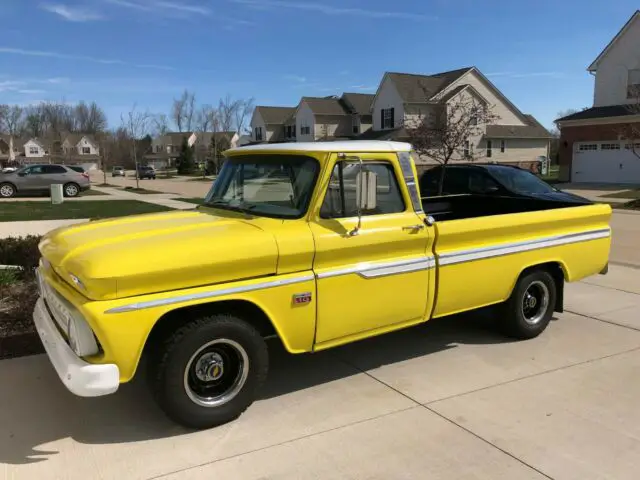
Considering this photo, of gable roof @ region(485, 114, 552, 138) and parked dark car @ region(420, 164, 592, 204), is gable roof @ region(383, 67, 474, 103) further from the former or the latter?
parked dark car @ region(420, 164, 592, 204)

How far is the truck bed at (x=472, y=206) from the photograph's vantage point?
252 inches

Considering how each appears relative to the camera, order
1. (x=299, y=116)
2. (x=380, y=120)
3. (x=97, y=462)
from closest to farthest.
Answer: (x=97, y=462) < (x=380, y=120) < (x=299, y=116)

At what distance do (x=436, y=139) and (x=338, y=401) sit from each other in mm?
22676

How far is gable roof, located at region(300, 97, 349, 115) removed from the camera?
51.6m

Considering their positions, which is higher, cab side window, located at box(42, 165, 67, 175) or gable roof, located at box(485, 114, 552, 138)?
gable roof, located at box(485, 114, 552, 138)

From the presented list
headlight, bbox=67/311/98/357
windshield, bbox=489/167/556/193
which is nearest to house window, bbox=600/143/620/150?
windshield, bbox=489/167/556/193

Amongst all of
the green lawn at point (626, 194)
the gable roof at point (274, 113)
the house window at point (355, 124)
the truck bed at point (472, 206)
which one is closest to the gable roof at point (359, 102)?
the house window at point (355, 124)

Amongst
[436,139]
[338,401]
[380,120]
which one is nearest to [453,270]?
[338,401]

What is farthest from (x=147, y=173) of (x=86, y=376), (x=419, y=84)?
(x=86, y=376)

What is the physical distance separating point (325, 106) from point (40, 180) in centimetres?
3198

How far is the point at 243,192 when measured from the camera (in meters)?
4.50

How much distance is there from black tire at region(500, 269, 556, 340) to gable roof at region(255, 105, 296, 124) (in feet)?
194

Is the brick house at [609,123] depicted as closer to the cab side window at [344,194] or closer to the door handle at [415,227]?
the door handle at [415,227]

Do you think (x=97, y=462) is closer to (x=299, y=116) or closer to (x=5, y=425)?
(x=5, y=425)
